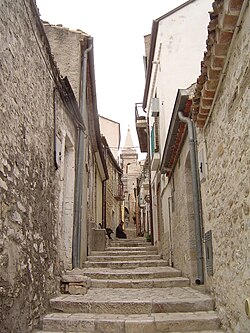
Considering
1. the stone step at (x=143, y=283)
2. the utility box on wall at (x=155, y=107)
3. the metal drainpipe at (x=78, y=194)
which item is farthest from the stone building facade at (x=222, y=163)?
the utility box on wall at (x=155, y=107)

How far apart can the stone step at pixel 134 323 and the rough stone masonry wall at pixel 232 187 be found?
11.0 inches

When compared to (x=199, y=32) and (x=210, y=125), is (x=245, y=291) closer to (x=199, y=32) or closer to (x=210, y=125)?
(x=210, y=125)

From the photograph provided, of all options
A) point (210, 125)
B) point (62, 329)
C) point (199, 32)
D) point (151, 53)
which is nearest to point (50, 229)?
point (62, 329)

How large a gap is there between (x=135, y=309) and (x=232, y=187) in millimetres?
2574

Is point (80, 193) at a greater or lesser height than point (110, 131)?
lesser

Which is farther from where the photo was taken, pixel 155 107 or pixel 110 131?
pixel 110 131

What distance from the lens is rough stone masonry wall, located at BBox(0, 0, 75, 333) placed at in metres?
3.54

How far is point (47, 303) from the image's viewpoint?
5.12m

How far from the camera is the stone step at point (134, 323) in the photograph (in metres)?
4.57

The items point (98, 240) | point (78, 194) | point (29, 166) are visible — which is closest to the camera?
point (29, 166)

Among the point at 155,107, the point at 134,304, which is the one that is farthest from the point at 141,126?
the point at 134,304

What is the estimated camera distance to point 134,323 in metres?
4.65

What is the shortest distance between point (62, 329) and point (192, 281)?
258cm

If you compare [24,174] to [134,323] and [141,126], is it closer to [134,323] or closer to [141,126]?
[134,323]
